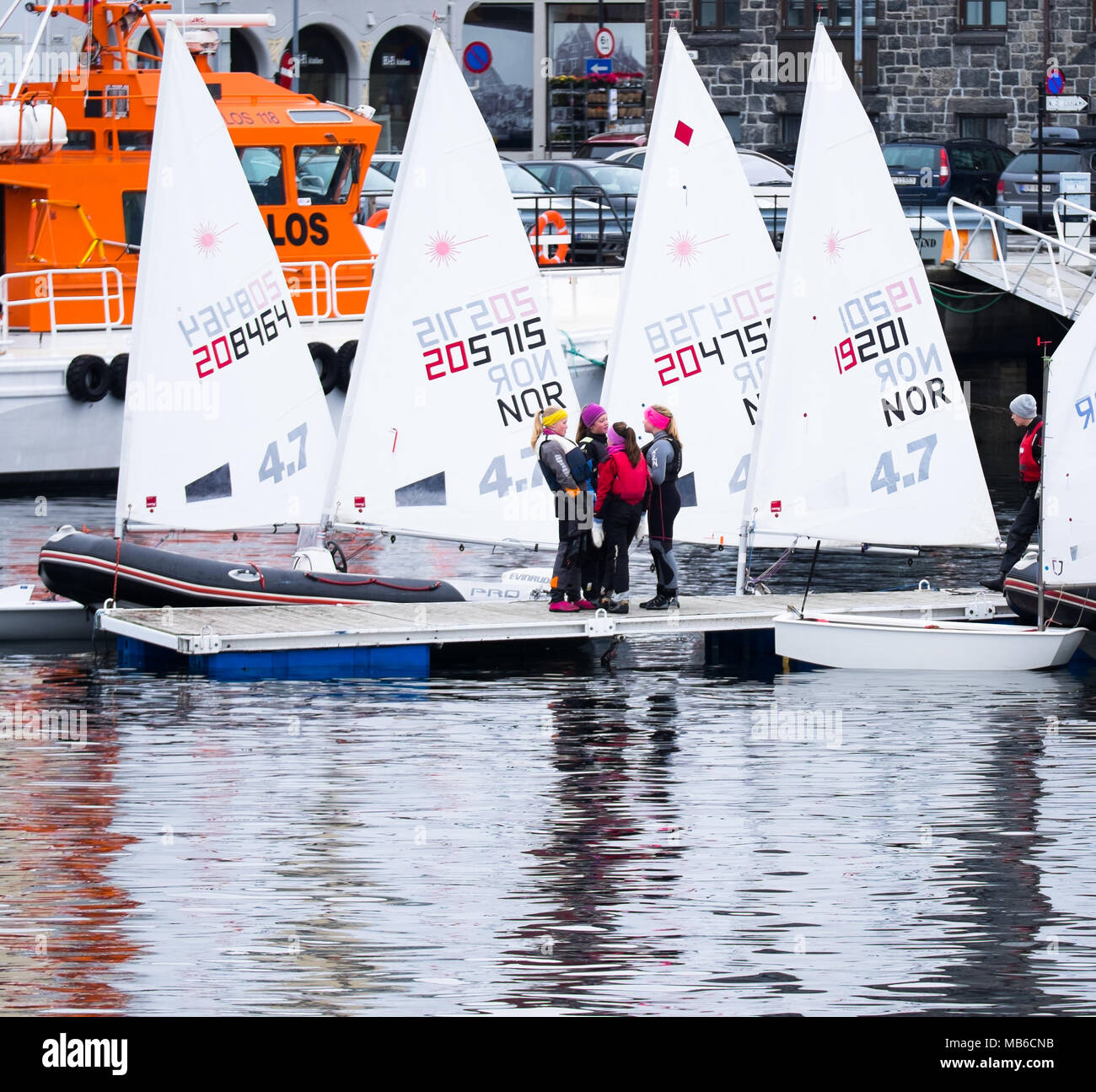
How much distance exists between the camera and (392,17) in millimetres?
64062

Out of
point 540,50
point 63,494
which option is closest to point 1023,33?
point 540,50

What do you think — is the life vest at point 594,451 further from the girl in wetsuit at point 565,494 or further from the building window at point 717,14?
the building window at point 717,14

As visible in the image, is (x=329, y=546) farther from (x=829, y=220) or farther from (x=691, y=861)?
(x=691, y=861)

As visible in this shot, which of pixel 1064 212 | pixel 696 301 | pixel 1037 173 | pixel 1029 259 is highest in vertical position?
pixel 1037 173

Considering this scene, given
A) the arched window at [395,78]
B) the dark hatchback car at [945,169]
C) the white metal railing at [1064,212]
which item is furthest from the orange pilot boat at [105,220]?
the arched window at [395,78]

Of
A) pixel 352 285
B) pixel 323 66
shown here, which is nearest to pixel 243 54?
pixel 323 66

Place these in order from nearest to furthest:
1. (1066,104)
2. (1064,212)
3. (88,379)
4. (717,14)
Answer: (88,379) → (1066,104) → (1064,212) → (717,14)

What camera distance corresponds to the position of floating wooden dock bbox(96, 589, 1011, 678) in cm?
1962

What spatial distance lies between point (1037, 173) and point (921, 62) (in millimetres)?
14846

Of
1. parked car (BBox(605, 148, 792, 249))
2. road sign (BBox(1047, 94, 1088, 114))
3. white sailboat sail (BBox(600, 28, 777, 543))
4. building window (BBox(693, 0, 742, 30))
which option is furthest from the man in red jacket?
building window (BBox(693, 0, 742, 30))

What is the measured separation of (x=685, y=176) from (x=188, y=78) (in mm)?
4610

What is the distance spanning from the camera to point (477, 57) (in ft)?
215

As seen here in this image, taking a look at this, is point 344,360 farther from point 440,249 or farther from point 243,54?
Answer: point 243,54

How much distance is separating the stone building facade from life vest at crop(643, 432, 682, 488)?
129ft
